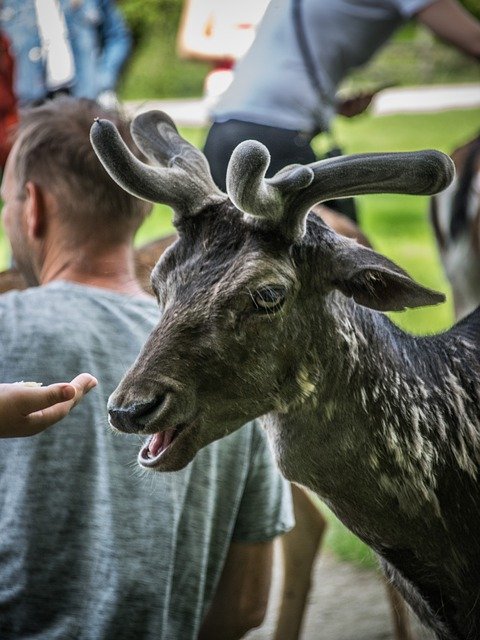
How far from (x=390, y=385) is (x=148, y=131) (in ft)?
2.38

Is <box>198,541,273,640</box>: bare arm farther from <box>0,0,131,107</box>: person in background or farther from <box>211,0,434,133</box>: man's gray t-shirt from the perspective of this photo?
<box>0,0,131,107</box>: person in background

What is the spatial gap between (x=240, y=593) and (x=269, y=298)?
114 cm

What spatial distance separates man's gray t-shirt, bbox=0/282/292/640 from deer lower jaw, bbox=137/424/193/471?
0.41 m

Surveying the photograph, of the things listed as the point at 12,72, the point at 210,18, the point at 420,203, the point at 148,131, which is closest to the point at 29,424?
the point at 148,131

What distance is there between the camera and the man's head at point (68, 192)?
99.8 inches

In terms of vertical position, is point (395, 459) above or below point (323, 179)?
below

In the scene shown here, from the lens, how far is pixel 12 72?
4.35 m

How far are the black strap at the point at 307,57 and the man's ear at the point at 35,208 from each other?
43.4 inches

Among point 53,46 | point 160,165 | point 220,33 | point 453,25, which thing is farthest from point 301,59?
point 53,46

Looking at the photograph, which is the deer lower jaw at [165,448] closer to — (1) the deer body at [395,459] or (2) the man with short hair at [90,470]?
(1) the deer body at [395,459]

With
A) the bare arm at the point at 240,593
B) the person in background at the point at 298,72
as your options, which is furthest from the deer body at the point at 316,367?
the person in background at the point at 298,72

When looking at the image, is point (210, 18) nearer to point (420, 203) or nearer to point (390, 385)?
point (390, 385)

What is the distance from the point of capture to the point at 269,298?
1.96 meters

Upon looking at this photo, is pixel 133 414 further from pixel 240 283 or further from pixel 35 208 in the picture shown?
pixel 35 208
